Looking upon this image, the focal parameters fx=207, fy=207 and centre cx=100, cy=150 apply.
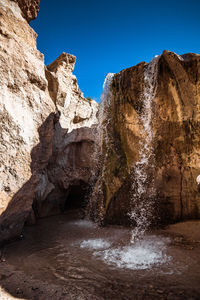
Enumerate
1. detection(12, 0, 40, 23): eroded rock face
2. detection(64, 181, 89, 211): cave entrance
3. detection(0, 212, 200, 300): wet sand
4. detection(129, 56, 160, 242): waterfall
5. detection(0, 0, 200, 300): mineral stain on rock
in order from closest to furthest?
detection(0, 212, 200, 300): wet sand, detection(0, 0, 200, 300): mineral stain on rock, detection(129, 56, 160, 242): waterfall, detection(12, 0, 40, 23): eroded rock face, detection(64, 181, 89, 211): cave entrance

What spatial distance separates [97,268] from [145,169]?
12.4ft

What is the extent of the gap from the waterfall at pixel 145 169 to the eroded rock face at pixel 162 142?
0.11 feet

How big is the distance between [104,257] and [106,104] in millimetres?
5509

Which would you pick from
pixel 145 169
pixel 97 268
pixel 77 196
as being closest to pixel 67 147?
pixel 77 196

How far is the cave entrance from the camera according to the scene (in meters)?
10.2

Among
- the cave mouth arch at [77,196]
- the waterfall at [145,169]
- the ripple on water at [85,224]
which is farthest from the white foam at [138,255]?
the cave mouth arch at [77,196]

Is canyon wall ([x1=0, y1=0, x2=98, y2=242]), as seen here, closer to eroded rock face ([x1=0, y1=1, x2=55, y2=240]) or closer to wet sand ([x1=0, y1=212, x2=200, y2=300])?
eroded rock face ([x1=0, y1=1, x2=55, y2=240])

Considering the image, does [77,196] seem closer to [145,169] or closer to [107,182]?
[107,182]

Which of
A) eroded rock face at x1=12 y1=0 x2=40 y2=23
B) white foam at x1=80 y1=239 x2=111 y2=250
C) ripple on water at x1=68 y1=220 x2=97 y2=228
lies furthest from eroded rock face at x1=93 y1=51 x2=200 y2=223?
eroded rock face at x1=12 y1=0 x2=40 y2=23

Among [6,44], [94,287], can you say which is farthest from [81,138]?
[94,287]

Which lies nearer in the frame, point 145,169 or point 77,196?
point 145,169

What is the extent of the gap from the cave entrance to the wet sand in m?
4.26

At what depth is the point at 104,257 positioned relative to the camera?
4.07 m

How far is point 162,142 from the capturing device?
6.55 metres
